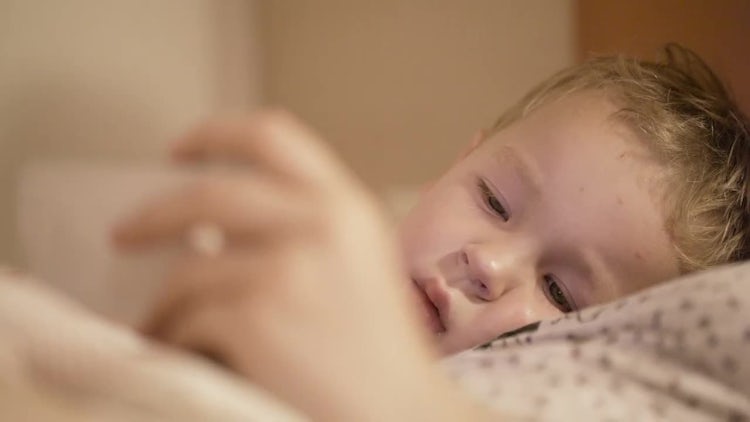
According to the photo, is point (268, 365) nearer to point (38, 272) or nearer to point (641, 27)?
point (38, 272)

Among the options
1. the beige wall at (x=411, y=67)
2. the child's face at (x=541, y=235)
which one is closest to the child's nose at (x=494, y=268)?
the child's face at (x=541, y=235)

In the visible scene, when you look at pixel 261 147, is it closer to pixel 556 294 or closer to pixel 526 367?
pixel 526 367

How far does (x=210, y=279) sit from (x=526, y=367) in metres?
0.22

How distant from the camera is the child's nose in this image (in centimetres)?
59

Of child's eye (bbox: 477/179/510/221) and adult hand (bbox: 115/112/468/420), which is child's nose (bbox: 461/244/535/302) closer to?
child's eye (bbox: 477/179/510/221)

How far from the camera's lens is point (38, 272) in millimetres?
304

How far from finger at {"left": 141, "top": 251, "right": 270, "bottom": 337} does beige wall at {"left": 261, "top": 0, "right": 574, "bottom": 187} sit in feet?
2.43

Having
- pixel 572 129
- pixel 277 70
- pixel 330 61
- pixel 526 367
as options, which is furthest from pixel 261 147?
pixel 330 61

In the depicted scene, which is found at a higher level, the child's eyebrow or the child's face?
the child's eyebrow

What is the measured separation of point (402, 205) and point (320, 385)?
838 mm

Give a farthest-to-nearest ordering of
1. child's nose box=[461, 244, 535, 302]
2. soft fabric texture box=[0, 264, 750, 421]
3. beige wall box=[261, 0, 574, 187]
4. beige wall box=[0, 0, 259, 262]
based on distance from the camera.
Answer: beige wall box=[261, 0, 574, 187]
child's nose box=[461, 244, 535, 302]
beige wall box=[0, 0, 259, 262]
soft fabric texture box=[0, 264, 750, 421]

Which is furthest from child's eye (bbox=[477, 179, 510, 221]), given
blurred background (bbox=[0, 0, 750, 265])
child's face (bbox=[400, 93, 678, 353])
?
blurred background (bbox=[0, 0, 750, 265])

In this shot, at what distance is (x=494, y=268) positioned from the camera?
60 cm

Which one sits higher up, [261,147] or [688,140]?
[688,140]
